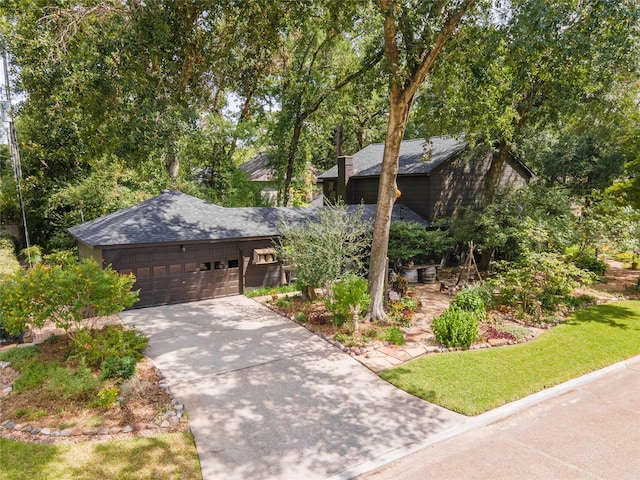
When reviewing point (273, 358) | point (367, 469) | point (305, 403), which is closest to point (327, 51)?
point (273, 358)

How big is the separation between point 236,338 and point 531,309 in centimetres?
920

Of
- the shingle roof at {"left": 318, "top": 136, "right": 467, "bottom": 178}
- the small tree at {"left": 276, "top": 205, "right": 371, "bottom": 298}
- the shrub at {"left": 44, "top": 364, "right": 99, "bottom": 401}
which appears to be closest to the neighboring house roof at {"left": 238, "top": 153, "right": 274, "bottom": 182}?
the shingle roof at {"left": 318, "top": 136, "right": 467, "bottom": 178}

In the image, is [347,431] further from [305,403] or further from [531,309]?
[531,309]

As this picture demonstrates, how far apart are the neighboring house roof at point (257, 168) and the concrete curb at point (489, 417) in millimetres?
25352

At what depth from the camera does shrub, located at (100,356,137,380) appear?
816cm

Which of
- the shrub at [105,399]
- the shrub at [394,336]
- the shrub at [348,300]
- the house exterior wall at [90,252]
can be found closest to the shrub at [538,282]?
the shrub at [394,336]

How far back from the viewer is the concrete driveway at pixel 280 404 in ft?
20.2

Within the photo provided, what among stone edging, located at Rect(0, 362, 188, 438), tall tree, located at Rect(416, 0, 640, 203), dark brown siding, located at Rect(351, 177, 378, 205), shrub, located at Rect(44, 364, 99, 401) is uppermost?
tall tree, located at Rect(416, 0, 640, 203)

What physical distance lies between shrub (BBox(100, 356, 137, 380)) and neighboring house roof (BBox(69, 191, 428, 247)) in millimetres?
5521

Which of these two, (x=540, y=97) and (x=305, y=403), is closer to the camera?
(x=305, y=403)

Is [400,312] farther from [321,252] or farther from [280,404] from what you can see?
[280,404]

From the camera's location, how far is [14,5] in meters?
11.9

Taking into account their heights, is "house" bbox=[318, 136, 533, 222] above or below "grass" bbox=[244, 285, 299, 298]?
above

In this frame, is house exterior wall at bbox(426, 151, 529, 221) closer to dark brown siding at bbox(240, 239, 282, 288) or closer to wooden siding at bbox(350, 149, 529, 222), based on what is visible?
wooden siding at bbox(350, 149, 529, 222)
